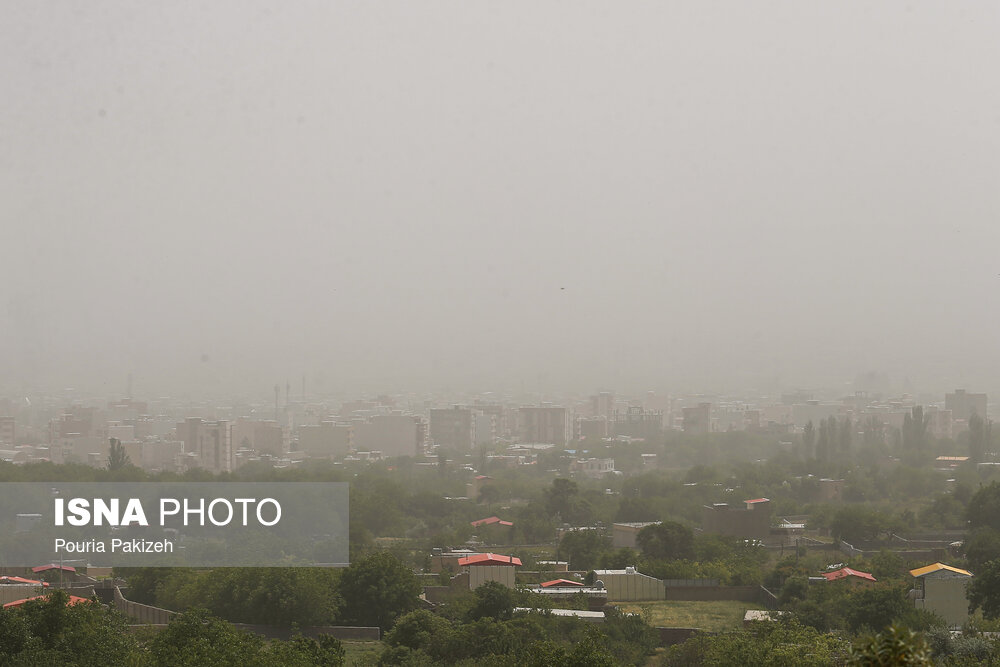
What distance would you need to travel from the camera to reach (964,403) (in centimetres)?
4866

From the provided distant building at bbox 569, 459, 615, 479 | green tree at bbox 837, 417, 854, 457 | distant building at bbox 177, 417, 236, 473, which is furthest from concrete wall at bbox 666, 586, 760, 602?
distant building at bbox 177, 417, 236, 473

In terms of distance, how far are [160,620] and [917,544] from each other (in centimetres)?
1256

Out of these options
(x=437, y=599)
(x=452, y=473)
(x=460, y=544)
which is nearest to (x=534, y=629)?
(x=437, y=599)

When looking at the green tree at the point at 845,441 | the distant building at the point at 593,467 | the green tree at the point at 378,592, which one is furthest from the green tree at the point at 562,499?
the green tree at the point at 845,441

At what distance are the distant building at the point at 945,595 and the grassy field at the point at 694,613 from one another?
196cm

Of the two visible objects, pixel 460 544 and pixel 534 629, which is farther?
pixel 460 544

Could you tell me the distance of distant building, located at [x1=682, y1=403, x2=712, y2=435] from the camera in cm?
5047

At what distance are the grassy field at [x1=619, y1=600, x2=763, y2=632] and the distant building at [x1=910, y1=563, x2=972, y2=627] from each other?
6.43ft

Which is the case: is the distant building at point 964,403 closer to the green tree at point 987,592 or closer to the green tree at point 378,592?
the green tree at point 987,592

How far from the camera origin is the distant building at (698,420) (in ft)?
166

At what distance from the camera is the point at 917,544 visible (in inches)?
688

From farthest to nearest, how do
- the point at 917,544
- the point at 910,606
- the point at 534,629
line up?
the point at 917,544 < the point at 910,606 < the point at 534,629

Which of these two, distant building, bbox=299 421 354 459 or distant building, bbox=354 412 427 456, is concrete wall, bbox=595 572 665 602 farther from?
distant building, bbox=299 421 354 459

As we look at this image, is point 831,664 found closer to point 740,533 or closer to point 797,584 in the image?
point 797,584
